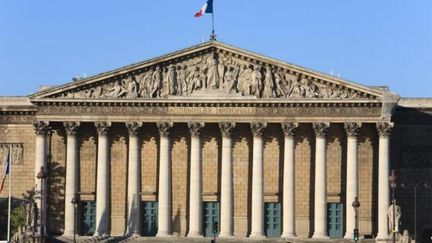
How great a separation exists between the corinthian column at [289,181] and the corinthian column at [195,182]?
5.40 meters

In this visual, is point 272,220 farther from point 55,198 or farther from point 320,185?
point 55,198

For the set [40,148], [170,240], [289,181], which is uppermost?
[40,148]

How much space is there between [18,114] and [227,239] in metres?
16.8

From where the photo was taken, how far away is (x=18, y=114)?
74875 mm

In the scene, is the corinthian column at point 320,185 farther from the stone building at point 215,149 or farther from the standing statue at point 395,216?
the standing statue at point 395,216

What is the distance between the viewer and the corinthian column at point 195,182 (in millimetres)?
70938

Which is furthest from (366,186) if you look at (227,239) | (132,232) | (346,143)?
(132,232)

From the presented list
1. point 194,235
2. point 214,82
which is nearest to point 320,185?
point 194,235

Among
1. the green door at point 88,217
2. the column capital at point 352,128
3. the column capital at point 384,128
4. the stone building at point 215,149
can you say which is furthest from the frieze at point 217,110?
the green door at point 88,217

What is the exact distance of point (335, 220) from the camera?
7181cm

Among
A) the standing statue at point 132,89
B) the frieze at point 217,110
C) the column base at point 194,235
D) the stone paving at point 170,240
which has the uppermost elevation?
the standing statue at point 132,89

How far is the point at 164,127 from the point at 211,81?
4.19 m

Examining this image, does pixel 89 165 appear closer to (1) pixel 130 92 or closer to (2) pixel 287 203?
(1) pixel 130 92

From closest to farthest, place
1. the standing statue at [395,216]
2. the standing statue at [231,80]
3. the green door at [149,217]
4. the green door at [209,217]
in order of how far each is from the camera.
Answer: the standing statue at [395,216] → the standing statue at [231,80] → the green door at [209,217] → the green door at [149,217]
